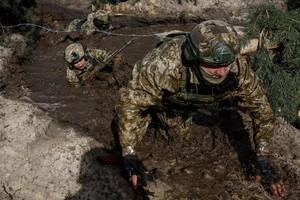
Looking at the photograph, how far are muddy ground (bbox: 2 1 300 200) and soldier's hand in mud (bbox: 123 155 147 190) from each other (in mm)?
462

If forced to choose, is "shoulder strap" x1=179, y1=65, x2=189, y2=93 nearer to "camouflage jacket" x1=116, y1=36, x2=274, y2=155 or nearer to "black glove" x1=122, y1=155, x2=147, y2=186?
"camouflage jacket" x1=116, y1=36, x2=274, y2=155

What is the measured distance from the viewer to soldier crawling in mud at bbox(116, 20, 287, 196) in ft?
9.48

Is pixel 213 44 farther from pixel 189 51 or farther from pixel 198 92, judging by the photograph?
pixel 198 92

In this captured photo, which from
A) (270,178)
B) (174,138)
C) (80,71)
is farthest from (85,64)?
(270,178)

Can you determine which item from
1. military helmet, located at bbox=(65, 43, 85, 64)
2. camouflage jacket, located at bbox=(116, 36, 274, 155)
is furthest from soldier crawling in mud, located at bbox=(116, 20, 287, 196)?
military helmet, located at bbox=(65, 43, 85, 64)

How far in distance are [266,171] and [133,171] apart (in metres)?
Result: 1.27

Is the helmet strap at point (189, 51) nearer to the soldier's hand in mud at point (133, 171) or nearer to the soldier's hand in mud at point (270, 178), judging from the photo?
the soldier's hand in mud at point (133, 171)

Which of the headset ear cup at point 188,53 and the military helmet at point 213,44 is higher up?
the military helmet at point 213,44

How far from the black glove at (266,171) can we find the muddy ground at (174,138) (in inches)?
5.3

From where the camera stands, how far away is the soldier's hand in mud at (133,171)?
312 centimetres

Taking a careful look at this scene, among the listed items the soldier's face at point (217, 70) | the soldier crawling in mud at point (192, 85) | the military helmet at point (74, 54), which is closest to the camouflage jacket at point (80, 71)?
the military helmet at point (74, 54)

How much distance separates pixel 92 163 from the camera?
4.02m

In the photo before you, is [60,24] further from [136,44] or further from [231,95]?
[231,95]

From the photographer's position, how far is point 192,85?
10.6 ft
